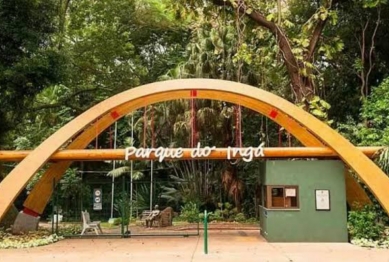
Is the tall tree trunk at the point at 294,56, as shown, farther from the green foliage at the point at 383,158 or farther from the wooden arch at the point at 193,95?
the green foliage at the point at 383,158

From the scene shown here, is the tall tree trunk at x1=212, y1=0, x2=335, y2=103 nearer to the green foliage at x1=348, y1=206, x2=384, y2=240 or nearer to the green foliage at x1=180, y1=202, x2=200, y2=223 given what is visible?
the green foliage at x1=348, y1=206, x2=384, y2=240

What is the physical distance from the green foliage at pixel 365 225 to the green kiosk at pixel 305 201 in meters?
0.34

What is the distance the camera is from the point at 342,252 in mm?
11695

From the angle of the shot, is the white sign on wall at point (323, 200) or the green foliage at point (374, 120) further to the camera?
the green foliage at point (374, 120)

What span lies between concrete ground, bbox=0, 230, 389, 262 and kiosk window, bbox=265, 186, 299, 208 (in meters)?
1.24

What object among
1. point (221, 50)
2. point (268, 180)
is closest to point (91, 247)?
point (268, 180)

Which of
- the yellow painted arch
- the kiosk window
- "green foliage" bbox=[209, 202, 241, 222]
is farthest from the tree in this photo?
"green foliage" bbox=[209, 202, 241, 222]

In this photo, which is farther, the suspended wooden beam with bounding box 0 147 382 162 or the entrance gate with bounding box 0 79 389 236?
the suspended wooden beam with bounding box 0 147 382 162

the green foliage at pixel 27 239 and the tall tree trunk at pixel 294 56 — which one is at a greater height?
the tall tree trunk at pixel 294 56

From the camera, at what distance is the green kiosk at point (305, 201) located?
14.1 metres

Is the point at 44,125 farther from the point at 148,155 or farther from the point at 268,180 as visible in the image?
the point at 268,180

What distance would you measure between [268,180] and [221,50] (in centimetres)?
927

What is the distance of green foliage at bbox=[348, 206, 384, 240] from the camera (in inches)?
537

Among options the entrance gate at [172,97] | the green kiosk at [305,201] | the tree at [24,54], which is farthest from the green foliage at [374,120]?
the tree at [24,54]
